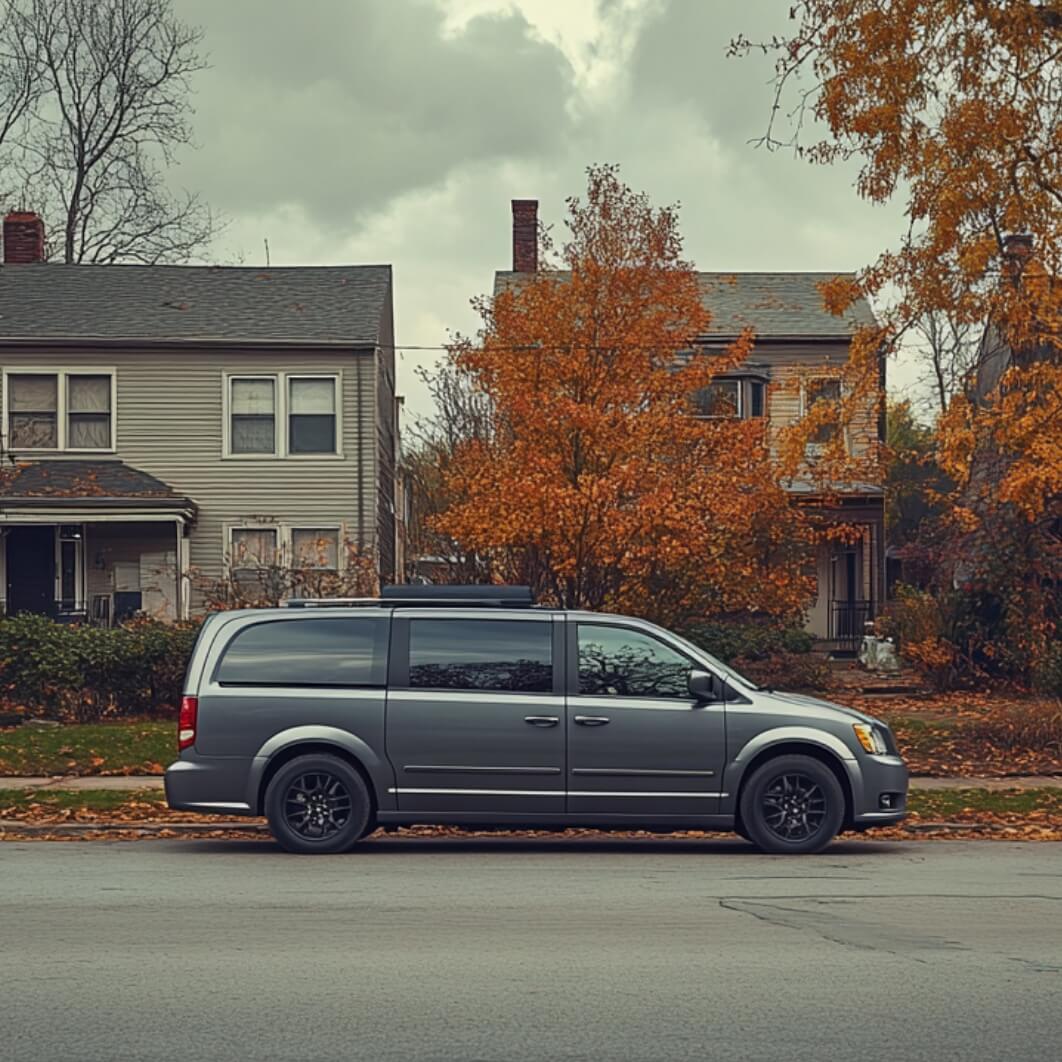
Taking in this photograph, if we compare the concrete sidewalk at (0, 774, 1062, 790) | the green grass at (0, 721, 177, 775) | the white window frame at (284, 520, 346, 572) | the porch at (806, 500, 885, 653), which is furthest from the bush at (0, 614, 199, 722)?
the porch at (806, 500, 885, 653)

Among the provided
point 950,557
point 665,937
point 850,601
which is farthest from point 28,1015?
point 850,601

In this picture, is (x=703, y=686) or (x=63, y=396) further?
(x=63, y=396)

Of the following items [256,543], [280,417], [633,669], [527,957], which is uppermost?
[280,417]

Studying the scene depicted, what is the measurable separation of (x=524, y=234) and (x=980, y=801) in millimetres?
27372

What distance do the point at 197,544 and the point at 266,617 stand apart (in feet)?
68.3

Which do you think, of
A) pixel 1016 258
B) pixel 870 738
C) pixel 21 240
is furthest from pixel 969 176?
pixel 21 240

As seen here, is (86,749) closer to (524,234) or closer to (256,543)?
(256,543)

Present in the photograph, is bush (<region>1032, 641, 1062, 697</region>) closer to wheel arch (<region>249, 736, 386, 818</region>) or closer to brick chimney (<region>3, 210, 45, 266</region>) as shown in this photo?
wheel arch (<region>249, 736, 386, 818</region>)

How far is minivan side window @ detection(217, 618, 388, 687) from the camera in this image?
13.2m

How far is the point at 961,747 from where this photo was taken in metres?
20.3

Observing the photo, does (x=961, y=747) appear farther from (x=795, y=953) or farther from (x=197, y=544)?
(x=197, y=544)

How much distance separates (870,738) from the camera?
13.3m

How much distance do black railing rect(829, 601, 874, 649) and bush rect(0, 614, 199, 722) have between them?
18.1 m

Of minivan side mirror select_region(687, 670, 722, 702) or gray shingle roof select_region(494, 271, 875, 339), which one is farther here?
gray shingle roof select_region(494, 271, 875, 339)
